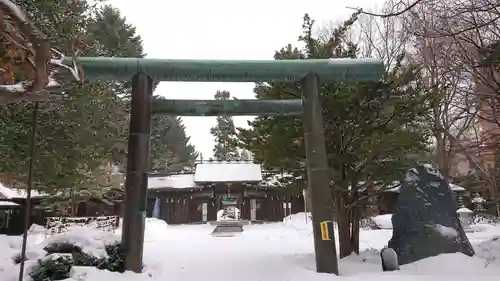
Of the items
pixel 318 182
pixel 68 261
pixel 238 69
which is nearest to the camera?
pixel 68 261

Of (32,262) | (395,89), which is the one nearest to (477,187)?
(395,89)

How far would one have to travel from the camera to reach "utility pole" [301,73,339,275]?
322 inches

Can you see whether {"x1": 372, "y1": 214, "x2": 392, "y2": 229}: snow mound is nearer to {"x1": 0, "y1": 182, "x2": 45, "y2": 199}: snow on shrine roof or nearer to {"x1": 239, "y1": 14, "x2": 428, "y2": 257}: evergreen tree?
{"x1": 239, "y1": 14, "x2": 428, "y2": 257}: evergreen tree

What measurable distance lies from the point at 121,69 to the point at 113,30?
56.9 ft

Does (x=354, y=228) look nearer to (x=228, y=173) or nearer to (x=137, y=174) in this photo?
(x=137, y=174)

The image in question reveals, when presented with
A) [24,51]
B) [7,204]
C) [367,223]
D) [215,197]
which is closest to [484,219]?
[367,223]

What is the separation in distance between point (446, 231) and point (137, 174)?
7143mm

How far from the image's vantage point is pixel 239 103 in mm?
9414

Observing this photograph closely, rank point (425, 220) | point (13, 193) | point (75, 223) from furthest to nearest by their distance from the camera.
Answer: point (13, 193), point (75, 223), point (425, 220)

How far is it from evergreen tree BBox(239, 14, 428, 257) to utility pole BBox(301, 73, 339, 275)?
53.0 inches

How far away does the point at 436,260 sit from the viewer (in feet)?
27.8

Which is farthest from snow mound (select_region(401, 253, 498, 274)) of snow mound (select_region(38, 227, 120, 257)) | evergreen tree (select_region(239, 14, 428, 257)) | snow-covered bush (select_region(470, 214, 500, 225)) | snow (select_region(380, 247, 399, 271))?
snow-covered bush (select_region(470, 214, 500, 225))

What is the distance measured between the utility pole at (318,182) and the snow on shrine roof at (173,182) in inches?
941

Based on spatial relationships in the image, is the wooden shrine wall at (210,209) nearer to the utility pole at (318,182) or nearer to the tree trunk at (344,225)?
the tree trunk at (344,225)
